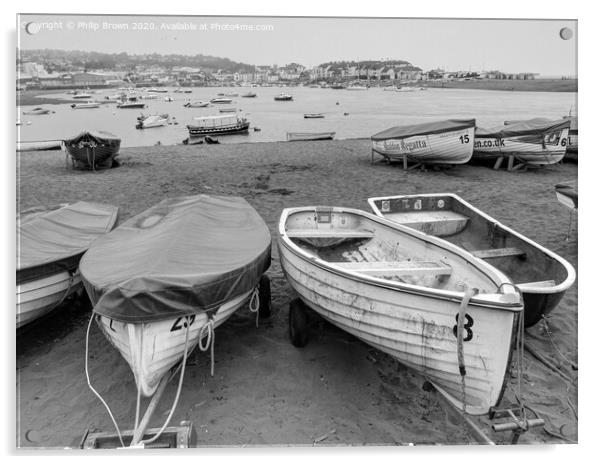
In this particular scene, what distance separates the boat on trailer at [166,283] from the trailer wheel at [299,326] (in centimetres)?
43

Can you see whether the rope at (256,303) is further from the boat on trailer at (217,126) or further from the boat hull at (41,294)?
the boat on trailer at (217,126)

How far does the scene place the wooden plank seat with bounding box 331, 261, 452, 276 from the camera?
3926 mm

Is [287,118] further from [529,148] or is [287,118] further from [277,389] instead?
[277,389]

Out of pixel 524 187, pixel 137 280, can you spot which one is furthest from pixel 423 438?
pixel 524 187

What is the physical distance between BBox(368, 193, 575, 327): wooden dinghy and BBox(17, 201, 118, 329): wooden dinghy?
13.1ft

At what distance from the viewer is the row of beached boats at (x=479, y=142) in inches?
460

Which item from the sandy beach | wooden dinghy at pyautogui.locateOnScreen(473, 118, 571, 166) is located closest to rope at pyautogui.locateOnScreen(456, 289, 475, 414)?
the sandy beach

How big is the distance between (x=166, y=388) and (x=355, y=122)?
29773mm

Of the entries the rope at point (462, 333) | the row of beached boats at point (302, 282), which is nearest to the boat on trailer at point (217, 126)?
the row of beached boats at point (302, 282)

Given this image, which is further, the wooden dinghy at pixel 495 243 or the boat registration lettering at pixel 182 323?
the wooden dinghy at pixel 495 243

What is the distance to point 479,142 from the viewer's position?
12.9 metres

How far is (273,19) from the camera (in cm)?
348

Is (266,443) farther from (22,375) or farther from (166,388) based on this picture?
(22,375)

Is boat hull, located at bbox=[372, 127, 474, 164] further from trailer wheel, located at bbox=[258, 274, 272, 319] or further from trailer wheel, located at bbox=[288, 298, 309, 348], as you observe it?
trailer wheel, located at bbox=[288, 298, 309, 348]
